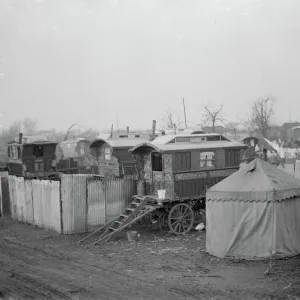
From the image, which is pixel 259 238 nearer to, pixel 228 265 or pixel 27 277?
pixel 228 265

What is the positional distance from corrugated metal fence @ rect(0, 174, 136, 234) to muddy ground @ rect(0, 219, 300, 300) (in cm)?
116

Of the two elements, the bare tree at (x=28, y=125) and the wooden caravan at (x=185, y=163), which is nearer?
the wooden caravan at (x=185, y=163)

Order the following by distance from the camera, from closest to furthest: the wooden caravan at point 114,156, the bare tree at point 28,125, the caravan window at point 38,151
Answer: the wooden caravan at point 114,156, the caravan window at point 38,151, the bare tree at point 28,125

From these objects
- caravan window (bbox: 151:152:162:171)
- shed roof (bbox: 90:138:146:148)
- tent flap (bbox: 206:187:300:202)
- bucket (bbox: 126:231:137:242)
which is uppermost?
shed roof (bbox: 90:138:146:148)

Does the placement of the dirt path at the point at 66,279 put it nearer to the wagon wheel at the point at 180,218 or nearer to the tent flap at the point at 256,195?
the tent flap at the point at 256,195

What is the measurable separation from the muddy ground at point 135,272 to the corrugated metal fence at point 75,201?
3.79ft

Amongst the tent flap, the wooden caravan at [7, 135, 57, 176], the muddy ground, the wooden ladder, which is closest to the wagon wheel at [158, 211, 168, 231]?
the wooden ladder

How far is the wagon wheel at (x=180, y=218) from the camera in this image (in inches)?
606

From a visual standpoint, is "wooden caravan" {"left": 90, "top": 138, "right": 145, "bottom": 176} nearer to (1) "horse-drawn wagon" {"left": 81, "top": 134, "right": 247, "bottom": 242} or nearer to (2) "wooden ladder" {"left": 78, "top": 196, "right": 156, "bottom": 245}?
(1) "horse-drawn wagon" {"left": 81, "top": 134, "right": 247, "bottom": 242}

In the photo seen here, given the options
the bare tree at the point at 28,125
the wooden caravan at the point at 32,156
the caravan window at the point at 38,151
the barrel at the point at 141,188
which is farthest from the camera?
the bare tree at the point at 28,125

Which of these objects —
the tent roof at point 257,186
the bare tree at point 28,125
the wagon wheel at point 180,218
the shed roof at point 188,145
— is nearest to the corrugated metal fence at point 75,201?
the shed roof at point 188,145

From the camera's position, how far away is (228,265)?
433 inches

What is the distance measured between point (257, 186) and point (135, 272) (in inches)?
149

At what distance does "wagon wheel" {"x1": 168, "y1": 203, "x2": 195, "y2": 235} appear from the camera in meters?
15.4
